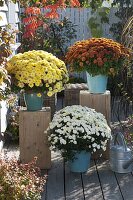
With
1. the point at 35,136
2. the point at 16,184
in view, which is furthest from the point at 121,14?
the point at 16,184

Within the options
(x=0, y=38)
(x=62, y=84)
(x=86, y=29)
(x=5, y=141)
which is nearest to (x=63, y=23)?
(x=86, y=29)

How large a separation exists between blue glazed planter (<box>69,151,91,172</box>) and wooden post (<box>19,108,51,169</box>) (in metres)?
0.28

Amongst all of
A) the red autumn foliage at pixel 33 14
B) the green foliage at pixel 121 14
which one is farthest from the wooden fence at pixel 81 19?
the red autumn foliage at pixel 33 14

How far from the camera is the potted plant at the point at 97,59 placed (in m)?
5.00

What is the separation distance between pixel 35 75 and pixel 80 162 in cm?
101

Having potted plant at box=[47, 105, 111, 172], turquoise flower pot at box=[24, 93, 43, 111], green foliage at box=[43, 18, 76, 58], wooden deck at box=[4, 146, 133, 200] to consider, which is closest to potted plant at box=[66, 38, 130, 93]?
potted plant at box=[47, 105, 111, 172]

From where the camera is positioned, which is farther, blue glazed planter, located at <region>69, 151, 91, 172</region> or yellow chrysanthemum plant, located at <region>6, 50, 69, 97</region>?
blue glazed planter, located at <region>69, 151, 91, 172</region>

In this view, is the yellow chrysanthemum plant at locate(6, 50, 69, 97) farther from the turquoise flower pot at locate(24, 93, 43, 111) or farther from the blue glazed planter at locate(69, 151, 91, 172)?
the blue glazed planter at locate(69, 151, 91, 172)

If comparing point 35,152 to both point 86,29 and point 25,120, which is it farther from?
point 86,29

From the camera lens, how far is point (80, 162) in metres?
4.79

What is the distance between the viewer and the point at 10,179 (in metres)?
3.61

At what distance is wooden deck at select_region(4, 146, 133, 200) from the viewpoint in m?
4.27

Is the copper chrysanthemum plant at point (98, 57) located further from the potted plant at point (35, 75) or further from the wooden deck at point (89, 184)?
the wooden deck at point (89, 184)

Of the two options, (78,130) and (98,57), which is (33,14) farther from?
(78,130)
